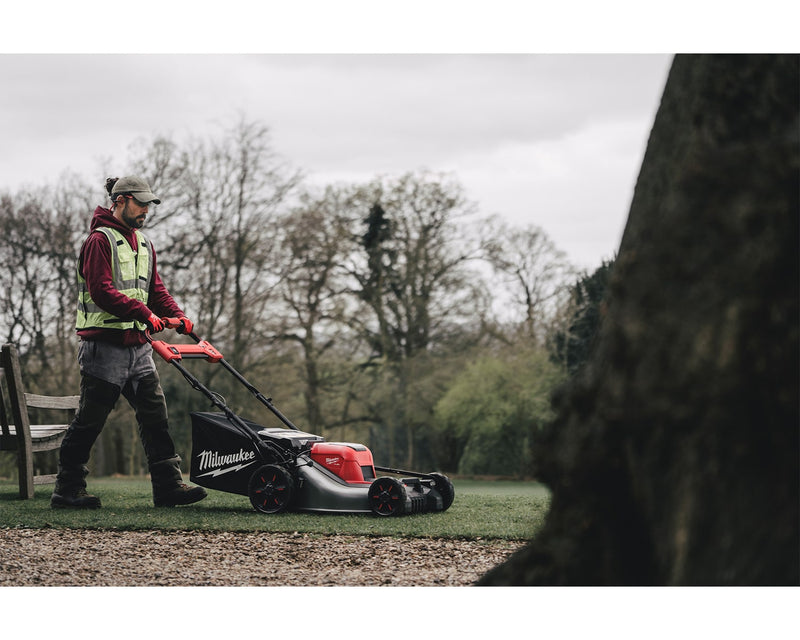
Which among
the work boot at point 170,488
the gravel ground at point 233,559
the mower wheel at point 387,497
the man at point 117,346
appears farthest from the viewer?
the work boot at point 170,488

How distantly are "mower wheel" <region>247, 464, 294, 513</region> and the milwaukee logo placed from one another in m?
0.15

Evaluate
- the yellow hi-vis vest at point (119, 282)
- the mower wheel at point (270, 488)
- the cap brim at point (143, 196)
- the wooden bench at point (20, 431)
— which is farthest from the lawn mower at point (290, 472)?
the wooden bench at point (20, 431)

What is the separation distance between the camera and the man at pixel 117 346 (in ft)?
21.4

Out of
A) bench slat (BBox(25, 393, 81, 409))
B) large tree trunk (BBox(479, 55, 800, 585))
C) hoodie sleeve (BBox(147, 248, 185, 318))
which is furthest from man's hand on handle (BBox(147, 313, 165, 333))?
large tree trunk (BBox(479, 55, 800, 585))

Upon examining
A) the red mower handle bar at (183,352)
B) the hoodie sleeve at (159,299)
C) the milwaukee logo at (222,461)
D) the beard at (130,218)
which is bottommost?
the milwaukee logo at (222,461)

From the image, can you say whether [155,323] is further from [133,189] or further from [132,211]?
[133,189]

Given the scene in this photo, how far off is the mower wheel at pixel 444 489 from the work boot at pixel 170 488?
1813 mm

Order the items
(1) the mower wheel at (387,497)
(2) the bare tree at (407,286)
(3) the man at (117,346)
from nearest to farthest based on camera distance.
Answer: (1) the mower wheel at (387,497) < (3) the man at (117,346) < (2) the bare tree at (407,286)

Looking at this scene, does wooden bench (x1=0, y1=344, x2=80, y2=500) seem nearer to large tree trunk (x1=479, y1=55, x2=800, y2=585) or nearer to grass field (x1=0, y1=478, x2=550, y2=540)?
grass field (x1=0, y1=478, x2=550, y2=540)

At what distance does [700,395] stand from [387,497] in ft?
13.4

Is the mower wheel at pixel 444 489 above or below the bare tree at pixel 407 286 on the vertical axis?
below

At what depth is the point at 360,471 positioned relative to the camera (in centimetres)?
654

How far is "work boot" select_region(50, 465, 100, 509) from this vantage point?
672 cm

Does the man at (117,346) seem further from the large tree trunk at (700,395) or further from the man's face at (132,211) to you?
the large tree trunk at (700,395)
